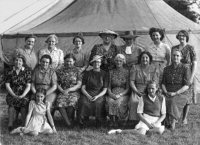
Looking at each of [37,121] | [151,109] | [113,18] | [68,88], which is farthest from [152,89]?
[113,18]

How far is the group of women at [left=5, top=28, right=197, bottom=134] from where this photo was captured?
489 cm

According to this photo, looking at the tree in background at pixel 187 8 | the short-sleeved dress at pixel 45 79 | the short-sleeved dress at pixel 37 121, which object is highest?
the tree in background at pixel 187 8

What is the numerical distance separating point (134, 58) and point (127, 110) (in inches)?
31.8

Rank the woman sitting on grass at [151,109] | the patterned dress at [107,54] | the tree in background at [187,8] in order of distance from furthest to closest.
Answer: the tree in background at [187,8], the patterned dress at [107,54], the woman sitting on grass at [151,109]

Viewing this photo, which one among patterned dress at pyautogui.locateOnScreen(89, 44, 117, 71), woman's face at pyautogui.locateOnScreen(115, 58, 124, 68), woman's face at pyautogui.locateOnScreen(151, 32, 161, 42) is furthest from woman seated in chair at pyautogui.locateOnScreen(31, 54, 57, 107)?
woman's face at pyautogui.locateOnScreen(151, 32, 161, 42)

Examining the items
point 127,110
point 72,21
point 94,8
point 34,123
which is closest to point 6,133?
point 34,123

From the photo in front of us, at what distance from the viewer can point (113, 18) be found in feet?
26.5

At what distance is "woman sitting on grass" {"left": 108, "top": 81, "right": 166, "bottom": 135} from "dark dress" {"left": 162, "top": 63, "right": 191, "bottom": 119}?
7.0 inches

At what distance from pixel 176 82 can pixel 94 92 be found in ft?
3.72

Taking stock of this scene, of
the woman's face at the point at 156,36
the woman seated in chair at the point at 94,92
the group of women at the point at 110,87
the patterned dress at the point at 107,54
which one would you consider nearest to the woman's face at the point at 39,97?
the group of women at the point at 110,87

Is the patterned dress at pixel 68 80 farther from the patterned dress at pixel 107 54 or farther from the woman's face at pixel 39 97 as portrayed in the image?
the patterned dress at pixel 107 54

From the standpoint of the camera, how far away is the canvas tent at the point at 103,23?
7.67m

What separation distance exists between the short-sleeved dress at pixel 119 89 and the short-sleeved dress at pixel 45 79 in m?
0.77

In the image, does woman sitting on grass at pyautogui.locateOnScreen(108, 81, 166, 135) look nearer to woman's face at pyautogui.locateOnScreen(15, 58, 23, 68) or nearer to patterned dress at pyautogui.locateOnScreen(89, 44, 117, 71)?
patterned dress at pyautogui.locateOnScreen(89, 44, 117, 71)
